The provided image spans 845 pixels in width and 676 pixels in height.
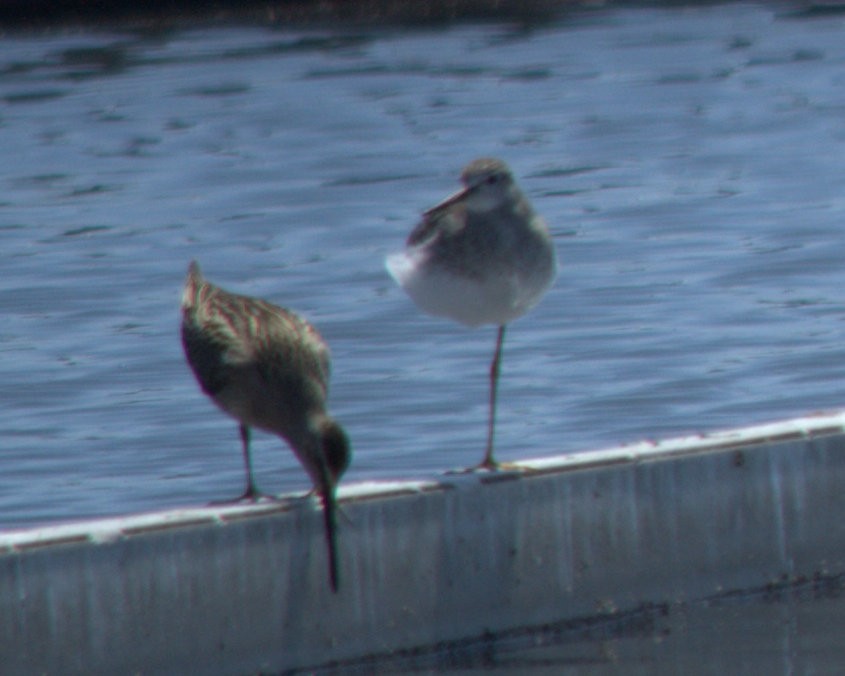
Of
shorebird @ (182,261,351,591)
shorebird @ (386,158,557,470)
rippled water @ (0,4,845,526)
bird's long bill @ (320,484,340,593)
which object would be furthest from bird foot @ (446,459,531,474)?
rippled water @ (0,4,845,526)

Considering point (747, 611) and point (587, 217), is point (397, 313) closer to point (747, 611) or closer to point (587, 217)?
point (587, 217)

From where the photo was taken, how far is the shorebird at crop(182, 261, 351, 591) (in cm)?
629

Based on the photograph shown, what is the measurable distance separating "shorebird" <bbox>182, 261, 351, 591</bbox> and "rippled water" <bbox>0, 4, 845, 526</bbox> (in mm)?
2139

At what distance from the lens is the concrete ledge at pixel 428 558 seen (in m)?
5.93

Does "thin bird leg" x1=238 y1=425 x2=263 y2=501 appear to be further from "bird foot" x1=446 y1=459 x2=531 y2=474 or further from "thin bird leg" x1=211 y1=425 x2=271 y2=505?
"bird foot" x1=446 y1=459 x2=531 y2=474

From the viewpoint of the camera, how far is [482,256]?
6.84 m

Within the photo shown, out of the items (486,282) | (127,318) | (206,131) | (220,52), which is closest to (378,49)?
(220,52)

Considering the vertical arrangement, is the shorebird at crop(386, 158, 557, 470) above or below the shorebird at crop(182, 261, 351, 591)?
above

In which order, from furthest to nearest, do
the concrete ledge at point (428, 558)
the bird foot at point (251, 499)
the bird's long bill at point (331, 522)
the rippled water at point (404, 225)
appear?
the rippled water at point (404, 225), the bird foot at point (251, 499), the bird's long bill at point (331, 522), the concrete ledge at point (428, 558)

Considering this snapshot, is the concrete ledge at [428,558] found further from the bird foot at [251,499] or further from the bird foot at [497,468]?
the bird foot at [251,499]

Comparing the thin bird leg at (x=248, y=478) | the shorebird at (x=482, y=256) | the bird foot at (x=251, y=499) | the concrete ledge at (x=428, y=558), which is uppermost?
the shorebird at (x=482, y=256)

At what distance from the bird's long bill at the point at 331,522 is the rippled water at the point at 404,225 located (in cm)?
272

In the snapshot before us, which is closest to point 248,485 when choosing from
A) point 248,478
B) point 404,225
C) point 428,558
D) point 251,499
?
point 248,478

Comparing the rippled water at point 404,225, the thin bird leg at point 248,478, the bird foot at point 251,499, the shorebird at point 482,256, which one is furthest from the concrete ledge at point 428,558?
the rippled water at point 404,225
